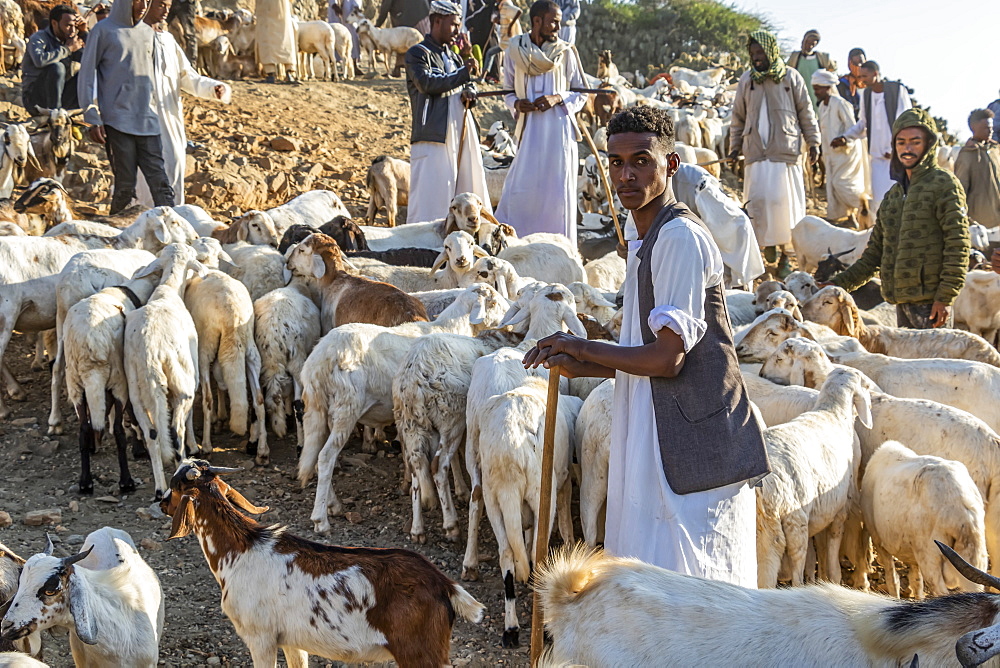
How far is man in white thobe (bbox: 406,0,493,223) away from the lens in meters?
9.86

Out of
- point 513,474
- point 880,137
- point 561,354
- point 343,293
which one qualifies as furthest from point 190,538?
point 880,137

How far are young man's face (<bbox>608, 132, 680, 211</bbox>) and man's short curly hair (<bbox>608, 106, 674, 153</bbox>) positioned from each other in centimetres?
1

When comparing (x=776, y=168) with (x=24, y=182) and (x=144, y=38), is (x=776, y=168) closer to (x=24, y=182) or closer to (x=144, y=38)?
(x=144, y=38)

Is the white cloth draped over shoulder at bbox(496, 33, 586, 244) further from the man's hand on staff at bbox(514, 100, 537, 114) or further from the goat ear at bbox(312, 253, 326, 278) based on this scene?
the goat ear at bbox(312, 253, 326, 278)

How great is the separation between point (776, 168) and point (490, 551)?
7.24 metres

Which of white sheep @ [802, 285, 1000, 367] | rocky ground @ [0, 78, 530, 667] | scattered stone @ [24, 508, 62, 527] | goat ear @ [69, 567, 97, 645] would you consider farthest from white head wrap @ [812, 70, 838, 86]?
goat ear @ [69, 567, 97, 645]

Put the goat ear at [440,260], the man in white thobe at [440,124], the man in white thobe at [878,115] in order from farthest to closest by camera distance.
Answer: the man in white thobe at [878,115], the man in white thobe at [440,124], the goat ear at [440,260]

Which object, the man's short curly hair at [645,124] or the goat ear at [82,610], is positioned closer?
the man's short curly hair at [645,124]

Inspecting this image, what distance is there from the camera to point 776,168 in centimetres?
1129

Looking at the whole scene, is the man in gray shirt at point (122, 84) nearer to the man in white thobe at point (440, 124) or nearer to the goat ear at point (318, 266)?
the man in white thobe at point (440, 124)

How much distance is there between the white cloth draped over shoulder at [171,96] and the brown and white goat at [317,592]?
6535 mm

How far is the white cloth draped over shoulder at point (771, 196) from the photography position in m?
11.3

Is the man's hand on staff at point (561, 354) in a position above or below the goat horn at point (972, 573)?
above

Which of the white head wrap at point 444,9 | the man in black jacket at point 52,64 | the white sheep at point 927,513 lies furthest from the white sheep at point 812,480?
the man in black jacket at point 52,64
